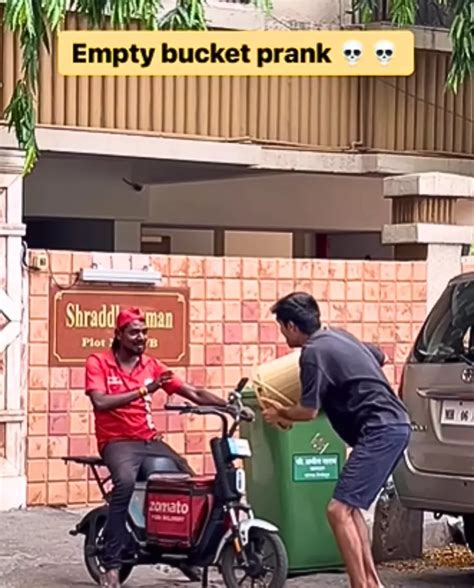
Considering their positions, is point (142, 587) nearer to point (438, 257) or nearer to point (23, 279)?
point (23, 279)

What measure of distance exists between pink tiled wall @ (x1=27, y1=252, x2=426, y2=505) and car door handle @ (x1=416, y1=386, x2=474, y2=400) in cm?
332

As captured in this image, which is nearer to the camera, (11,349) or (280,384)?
(280,384)

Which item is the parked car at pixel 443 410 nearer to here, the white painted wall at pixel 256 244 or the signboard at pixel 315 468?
the signboard at pixel 315 468

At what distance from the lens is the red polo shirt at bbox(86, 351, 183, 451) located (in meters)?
8.18

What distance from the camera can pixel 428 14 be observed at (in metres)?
14.9

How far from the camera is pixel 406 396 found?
8.91 m

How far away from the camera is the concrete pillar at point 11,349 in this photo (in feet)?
36.1

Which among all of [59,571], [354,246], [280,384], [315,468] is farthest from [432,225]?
[354,246]

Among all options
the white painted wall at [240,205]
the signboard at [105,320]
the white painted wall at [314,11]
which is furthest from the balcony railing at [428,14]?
the signboard at [105,320]

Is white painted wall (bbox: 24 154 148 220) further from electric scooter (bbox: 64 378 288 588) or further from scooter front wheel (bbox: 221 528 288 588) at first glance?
scooter front wheel (bbox: 221 528 288 588)

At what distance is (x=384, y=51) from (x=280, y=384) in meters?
4.70

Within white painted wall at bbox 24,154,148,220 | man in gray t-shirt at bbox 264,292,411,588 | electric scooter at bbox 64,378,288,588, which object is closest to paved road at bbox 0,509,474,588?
electric scooter at bbox 64,378,288,588

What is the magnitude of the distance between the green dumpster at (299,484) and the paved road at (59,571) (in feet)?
0.70

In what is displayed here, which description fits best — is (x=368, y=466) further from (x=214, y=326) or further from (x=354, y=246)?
(x=354, y=246)
